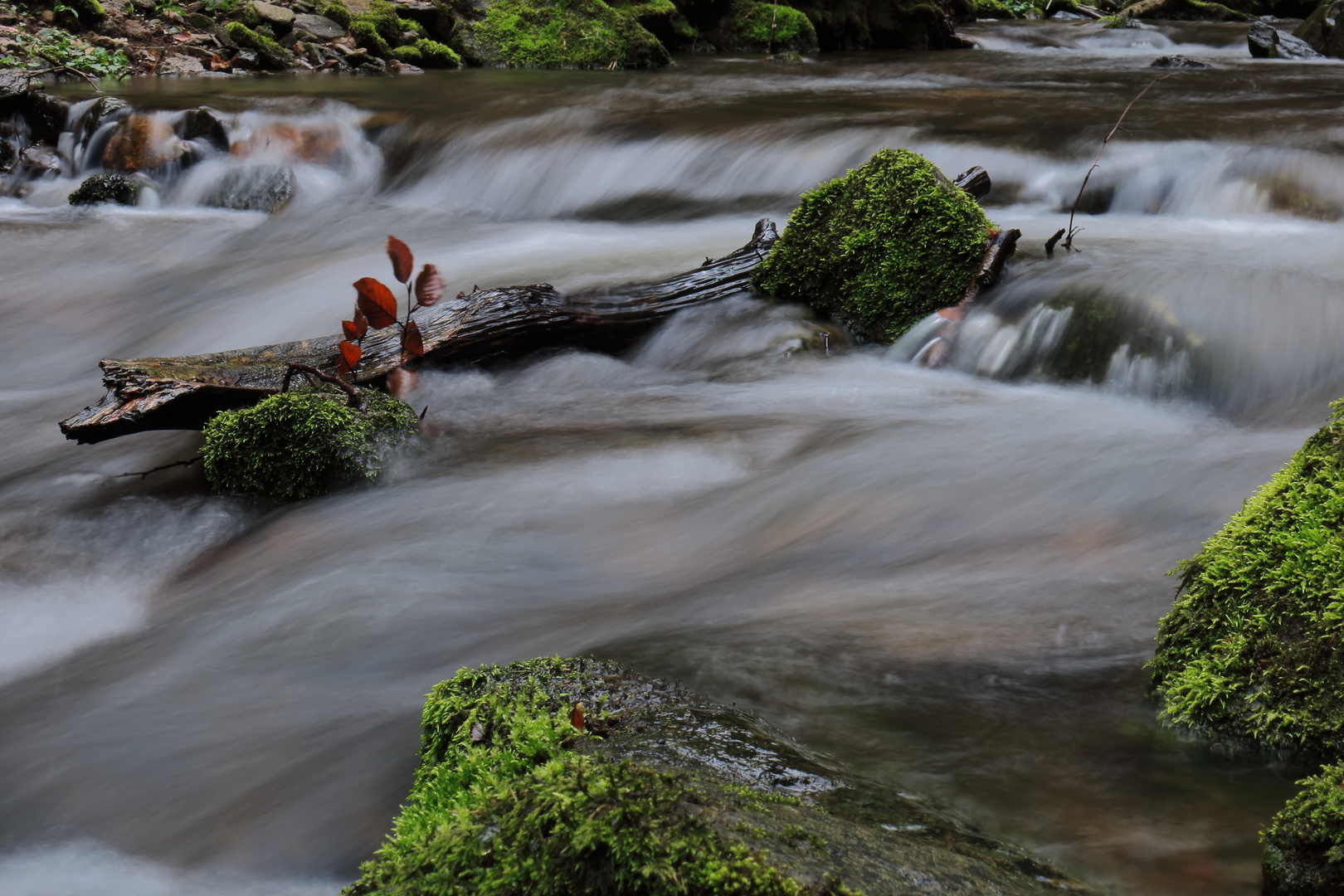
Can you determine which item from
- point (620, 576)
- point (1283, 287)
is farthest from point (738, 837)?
point (1283, 287)

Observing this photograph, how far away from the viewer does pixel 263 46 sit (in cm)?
1351

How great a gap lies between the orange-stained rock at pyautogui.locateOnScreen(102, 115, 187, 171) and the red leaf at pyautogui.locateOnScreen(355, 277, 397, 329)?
6.42m

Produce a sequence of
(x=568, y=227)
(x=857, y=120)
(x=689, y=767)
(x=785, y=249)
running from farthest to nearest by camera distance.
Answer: (x=857, y=120), (x=568, y=227), (x=785, y=249), (x=689, y=767)

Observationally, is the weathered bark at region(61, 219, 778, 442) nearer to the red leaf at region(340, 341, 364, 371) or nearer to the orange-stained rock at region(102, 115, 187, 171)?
the red leaf at region(340, 341, 364, 371)

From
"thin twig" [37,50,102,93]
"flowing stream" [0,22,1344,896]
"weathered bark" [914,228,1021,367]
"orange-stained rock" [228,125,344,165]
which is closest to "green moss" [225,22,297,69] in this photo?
"thin twig" [37,50,102,93]

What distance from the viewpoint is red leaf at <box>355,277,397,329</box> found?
395 centimetres

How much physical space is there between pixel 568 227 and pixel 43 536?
4809 mm

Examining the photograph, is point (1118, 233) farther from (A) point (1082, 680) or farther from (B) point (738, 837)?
(B) point (738, 837)

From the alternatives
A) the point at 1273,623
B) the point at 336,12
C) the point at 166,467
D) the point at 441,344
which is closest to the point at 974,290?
the point at 441,344

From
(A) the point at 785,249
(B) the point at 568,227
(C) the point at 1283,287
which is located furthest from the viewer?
(B) the point at 568,227

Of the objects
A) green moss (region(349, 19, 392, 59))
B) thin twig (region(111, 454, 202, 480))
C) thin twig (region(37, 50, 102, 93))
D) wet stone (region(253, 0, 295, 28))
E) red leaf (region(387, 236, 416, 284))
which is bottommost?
thin twig (region(111, 454, 202, 480))

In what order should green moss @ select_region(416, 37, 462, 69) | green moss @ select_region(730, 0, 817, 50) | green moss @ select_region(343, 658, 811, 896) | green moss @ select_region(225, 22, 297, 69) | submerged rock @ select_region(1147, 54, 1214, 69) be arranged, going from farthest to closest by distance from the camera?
green moss @ select_region(730, 0, 817, 50) < green moss @ select_region(416, 37, 462, 69) < green moss @ select_region(225, 22, 297, 69) < submerged rock @ select_region(1147, 54, 1214, 69) < green moss @ select_region(343, 658, 811, 896)

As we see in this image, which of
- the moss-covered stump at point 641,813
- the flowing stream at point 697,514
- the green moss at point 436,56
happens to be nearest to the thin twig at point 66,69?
the flowing stream at point 697,514

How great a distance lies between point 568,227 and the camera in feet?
26.2
